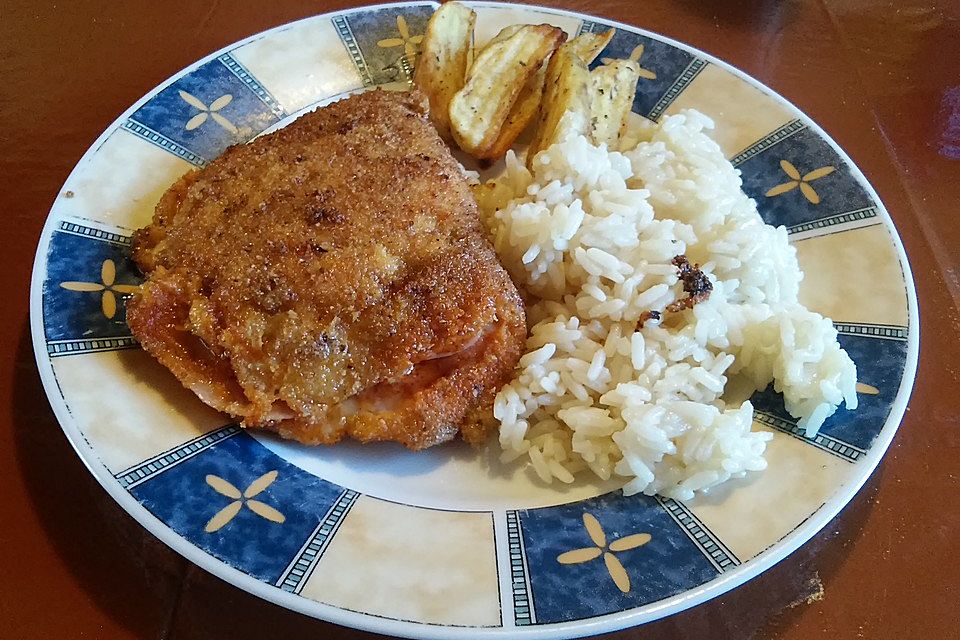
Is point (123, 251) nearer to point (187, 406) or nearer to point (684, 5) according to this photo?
point (187, 406)

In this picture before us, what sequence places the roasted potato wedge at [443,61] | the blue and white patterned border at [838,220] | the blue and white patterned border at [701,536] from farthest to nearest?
1. the roasted potato wedge at [443,61]
2. the blue and white patterned border at [838,220]
3. the blue and white patterned border at [701,536]

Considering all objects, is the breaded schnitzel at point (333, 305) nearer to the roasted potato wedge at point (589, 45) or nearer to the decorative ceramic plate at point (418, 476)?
the decorative ceramic plate at point (418, 476)

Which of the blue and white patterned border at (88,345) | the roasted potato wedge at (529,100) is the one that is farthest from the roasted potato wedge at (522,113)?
the blue and white patterned border at (88,345)

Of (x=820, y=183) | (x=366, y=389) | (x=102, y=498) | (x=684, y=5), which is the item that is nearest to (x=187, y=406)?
(x=102, y=498)

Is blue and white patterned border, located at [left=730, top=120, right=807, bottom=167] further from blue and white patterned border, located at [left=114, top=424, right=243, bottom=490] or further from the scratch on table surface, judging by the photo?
blue and white patterned border, located at [left=114, top=424, right=243, bottom=490]

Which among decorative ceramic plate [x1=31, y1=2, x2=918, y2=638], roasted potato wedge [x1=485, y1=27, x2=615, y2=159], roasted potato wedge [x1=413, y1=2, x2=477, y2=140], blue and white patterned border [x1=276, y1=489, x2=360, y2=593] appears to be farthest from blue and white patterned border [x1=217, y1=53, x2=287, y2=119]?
blue and white patterned border [x1=276, y1=489, x2=360, y2=593]

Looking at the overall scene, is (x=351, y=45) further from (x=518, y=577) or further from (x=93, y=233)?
(x=518, y=577)
